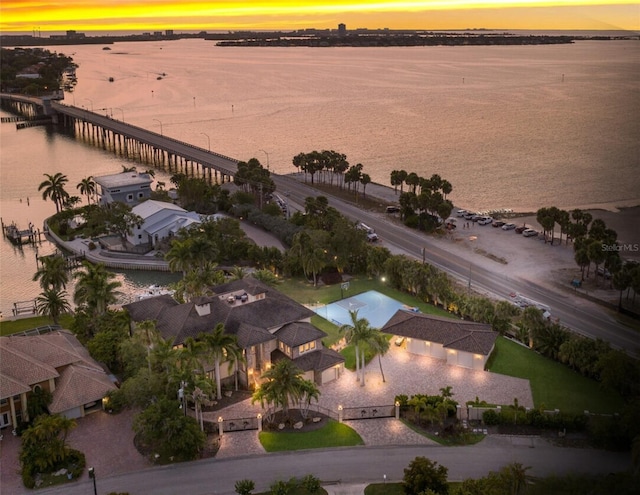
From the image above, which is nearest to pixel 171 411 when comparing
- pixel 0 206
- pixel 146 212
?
pixel 146 212

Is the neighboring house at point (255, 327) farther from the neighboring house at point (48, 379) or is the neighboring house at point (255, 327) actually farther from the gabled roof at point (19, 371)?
the gabled roof at point (19, 371)

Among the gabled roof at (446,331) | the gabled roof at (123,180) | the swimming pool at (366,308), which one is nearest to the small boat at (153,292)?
the swimming pool at (366,308)

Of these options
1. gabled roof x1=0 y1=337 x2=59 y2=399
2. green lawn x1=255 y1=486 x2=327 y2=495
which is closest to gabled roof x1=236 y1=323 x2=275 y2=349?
gabled roof x1=0 y1=337 x2=59 y2=399

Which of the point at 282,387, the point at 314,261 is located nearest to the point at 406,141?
the point at 314,261

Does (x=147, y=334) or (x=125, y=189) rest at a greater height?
(x=125, y=189)

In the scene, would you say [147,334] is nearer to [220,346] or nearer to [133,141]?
[220,346]

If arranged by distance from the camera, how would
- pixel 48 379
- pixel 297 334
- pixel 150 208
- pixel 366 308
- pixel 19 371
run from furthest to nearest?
pixel 150 208 < pixel 366 308 < pixel 297 334 < pixel 48 379 < pixel 19 371
